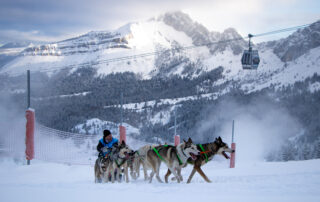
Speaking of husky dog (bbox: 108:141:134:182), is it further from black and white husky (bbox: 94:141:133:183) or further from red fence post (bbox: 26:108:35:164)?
red fence post (bbox: 26:108:35:164)

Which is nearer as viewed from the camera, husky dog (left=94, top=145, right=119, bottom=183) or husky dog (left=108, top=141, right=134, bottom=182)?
husky dog (left=108, top=141, right=134, bottom=182)

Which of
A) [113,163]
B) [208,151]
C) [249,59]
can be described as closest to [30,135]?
[113,163]

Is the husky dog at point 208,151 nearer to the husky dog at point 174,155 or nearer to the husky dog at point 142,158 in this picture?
the husky dog at point 174,155

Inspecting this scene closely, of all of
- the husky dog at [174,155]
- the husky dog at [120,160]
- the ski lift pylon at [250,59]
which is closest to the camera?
the husky dog at [174,155]

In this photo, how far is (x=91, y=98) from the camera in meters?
138

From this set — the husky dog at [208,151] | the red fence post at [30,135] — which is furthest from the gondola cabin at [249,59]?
the red fence post at [30,135]

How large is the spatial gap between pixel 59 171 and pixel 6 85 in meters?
41.2

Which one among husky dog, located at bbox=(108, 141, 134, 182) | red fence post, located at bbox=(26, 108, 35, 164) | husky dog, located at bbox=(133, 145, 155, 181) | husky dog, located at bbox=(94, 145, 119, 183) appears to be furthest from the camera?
red fence post, located at bbox=(26, 108, 35, 164)

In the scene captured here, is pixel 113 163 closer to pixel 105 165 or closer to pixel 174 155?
pixel 105 165

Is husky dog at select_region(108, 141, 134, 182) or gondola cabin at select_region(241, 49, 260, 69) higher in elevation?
gondola cabin at select_region(241, 49, 260, 69)

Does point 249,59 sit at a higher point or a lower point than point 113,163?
higher

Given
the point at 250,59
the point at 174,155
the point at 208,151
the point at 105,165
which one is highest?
the point at 250,59

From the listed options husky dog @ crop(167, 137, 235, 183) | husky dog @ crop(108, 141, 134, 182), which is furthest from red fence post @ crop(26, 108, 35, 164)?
husky dog @ crop(167, 137, 235, 183)

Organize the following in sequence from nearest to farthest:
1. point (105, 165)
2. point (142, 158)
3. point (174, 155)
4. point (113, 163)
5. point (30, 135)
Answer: point (174, 155) → point (113, 163) → point (105, 165) → point (142, 158) → point (30, 135)
